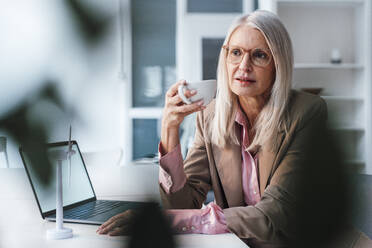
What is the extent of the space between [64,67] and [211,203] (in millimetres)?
566

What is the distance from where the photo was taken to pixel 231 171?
101cm

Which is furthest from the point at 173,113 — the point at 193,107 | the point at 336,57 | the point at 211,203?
the point at 336,57

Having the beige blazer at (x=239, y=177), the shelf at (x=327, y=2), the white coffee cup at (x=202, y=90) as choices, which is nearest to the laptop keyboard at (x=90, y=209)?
the beige blazer at (x=239, y=177)

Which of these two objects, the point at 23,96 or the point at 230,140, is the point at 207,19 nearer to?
the point at 230,140

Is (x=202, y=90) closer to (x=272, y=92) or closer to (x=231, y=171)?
(x=272, y=92)

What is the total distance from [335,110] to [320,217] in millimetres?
89

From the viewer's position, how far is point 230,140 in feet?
3.47

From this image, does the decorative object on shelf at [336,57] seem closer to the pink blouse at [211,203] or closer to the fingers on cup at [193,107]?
the pink blouse at [211,203]

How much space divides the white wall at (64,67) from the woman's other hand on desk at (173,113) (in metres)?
0.47

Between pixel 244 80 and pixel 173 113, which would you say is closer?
pixel 244 80

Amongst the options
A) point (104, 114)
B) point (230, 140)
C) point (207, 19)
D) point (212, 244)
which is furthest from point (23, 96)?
point (207, 19)

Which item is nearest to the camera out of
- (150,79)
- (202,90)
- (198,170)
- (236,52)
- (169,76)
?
(202,90)

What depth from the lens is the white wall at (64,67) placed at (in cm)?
17

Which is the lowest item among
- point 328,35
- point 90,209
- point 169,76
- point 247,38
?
point 90,209
